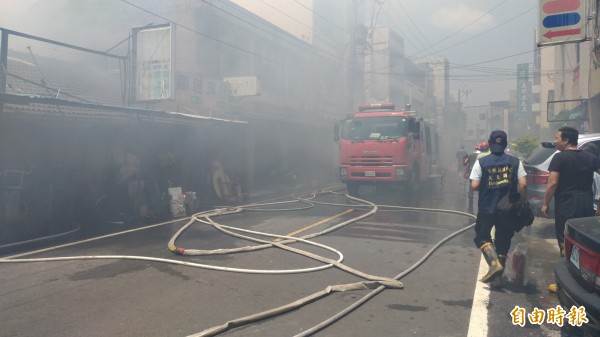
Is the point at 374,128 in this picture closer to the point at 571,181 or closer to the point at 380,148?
the point at 380,148

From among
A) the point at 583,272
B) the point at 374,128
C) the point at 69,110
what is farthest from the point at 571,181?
the point at 69,110

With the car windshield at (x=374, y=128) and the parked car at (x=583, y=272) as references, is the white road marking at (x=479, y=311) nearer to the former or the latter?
the parked car at (x=583, y=272)

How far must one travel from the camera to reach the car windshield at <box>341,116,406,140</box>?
41.5 feet

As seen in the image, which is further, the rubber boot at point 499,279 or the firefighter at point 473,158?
the firefighter at point 473,158

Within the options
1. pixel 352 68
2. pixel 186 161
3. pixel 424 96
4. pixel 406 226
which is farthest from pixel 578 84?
pixel 424 96

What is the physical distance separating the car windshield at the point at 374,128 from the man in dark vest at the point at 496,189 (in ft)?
26.2

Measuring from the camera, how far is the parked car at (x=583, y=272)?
2.58m

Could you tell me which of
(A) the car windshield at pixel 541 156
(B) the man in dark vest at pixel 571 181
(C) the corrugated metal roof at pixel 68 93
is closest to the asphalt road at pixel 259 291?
(B) the man in dark vest at pixel 571 181

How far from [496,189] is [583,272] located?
5.80 ft

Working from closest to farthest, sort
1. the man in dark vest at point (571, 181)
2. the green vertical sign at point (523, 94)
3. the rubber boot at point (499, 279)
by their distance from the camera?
the rubber boot at point (499, 279) → the man in dark vest at point (571, 181) → the green vertical sign at point (523, 94)

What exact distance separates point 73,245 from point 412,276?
5.54m

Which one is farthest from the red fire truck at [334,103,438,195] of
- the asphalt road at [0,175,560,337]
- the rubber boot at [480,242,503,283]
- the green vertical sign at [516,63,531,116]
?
the green vertical sign at [516,63,531,116]

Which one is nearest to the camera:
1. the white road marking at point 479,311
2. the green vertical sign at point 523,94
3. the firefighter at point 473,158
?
the white road marking at point 479,311

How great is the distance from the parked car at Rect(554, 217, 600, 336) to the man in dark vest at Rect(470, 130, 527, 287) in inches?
46.8
